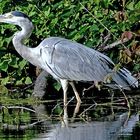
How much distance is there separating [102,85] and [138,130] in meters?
3.41

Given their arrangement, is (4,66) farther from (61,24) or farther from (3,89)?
(61,24)

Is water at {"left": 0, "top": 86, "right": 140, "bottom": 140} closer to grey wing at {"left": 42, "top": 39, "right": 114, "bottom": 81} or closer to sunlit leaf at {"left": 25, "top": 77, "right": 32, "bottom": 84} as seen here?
grey wing at {"left": 42, "top": 39, "right": 114, "bottom": 81}

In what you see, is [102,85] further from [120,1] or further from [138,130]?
[138,130]

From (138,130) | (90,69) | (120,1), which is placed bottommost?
(138,130)

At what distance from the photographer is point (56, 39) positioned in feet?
37.4

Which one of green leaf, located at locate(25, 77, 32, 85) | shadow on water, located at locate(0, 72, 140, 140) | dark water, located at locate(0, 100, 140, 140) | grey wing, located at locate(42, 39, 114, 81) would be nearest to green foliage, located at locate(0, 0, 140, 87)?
green leaf, located at locate(25, 77, 32, 85)

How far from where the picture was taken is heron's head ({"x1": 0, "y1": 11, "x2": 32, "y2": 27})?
12.0 meters

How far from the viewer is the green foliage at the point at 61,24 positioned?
38.5 feet

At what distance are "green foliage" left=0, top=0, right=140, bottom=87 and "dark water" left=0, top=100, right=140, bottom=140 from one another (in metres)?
2.10

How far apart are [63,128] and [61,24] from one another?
Result: 13.1 ft

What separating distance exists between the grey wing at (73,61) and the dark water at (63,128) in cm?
125

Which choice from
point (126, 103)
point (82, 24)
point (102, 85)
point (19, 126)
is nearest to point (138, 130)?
point (19, 126)

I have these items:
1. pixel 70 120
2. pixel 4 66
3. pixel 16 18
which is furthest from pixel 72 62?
pixel 70 120

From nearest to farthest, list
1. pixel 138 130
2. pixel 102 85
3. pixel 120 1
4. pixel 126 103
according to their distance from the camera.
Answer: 1. pixel 138 130
2. pixel 126 103
3. pixel 102 85
4. pixel 120 1
